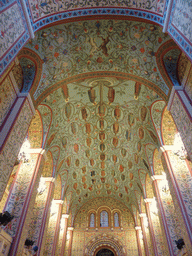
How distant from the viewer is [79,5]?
5.64m

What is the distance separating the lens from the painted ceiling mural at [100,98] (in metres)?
6.71

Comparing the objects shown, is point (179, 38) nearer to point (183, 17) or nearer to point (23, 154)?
point (183, 17)

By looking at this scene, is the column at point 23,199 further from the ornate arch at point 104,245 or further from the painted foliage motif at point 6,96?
the ornate arch at point 104,245

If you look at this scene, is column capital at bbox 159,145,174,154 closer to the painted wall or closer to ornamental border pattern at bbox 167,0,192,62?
ornamental border pattern at bbox 167,0,192,62

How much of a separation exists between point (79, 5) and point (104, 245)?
17.8 metres

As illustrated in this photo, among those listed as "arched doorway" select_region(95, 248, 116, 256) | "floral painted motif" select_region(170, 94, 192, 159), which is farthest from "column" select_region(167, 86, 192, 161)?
"arched doorway" select_region(95, 248, 116, 256)

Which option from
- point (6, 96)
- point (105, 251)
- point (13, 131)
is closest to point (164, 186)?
point (13, 131)

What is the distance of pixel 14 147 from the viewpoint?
521cm

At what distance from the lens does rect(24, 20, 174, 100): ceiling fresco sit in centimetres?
649

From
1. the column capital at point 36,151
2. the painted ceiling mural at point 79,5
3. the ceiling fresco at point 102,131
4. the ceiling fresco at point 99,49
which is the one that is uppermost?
the ceiling fresco at point 102,131

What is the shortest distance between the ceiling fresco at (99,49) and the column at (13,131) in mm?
913

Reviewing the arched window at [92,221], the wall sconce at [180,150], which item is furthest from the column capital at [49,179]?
the arched window at [92,221]

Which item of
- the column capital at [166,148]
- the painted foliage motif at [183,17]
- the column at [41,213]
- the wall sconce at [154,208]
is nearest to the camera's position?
the painted foliage motif at [183,17]

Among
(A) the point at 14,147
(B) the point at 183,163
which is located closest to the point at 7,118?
(A) the point at 14,147
